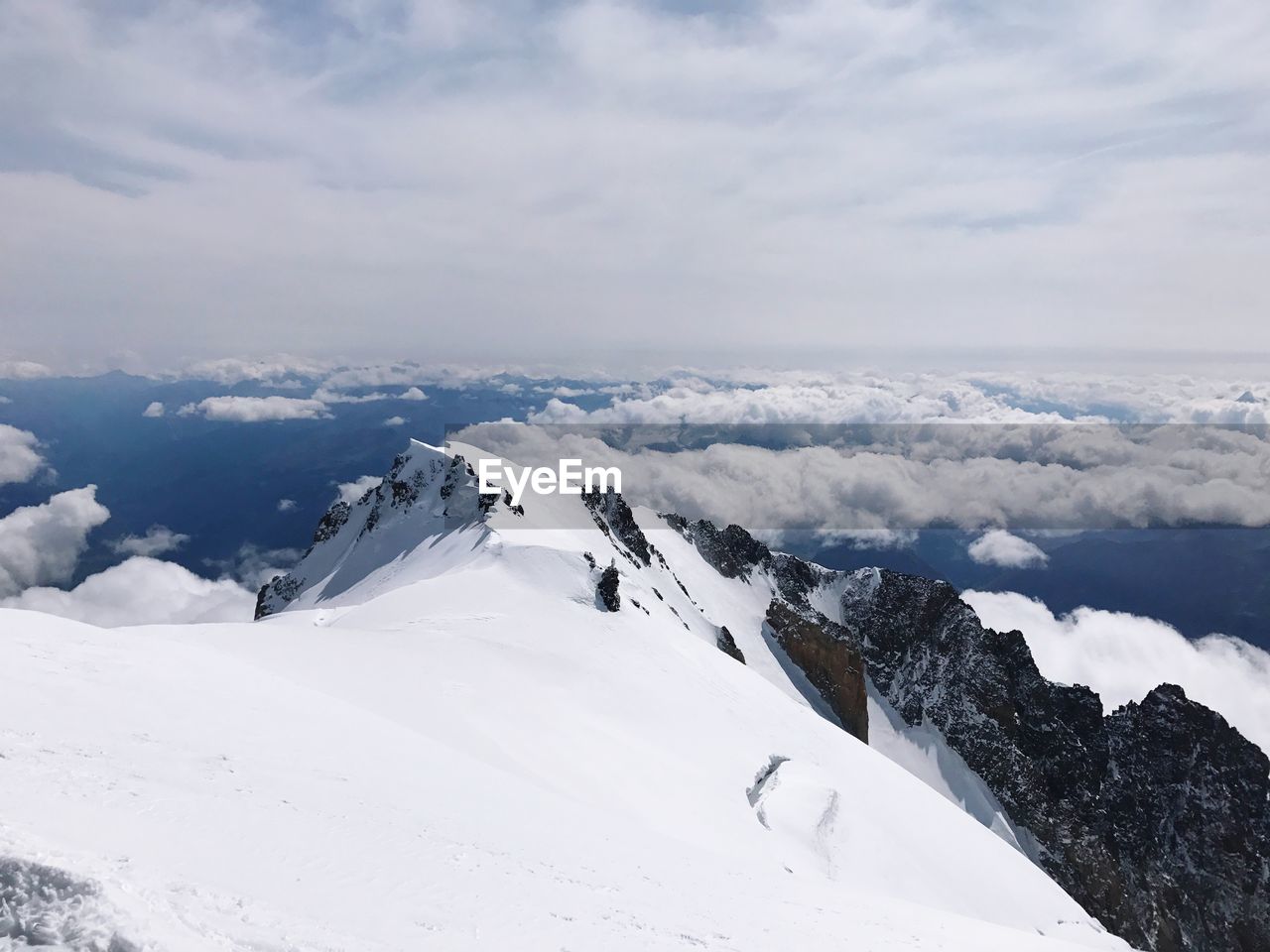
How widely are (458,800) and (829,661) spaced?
115 metres

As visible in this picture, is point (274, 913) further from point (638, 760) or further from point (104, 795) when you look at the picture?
point (638, 760)

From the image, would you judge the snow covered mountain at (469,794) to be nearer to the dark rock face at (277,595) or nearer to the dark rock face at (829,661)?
the dark rock face at (277,595)

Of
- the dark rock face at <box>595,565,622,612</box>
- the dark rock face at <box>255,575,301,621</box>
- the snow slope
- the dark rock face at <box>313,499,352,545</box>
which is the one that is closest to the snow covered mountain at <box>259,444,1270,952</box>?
the dark rock face at <box>313,499,352,545</box>

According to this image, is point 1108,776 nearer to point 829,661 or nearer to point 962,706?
point 962,706

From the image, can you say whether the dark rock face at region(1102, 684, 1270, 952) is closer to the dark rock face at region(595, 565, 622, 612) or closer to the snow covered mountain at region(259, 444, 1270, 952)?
the snow covered mountain at region(259, 444, 1270, 952)

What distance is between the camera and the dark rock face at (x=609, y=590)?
63625 mm

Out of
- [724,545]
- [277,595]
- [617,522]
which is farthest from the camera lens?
[724,545]

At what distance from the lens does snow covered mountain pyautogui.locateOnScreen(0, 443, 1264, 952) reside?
12000 mm

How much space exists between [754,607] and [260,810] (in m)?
127

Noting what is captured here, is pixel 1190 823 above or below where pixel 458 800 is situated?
below

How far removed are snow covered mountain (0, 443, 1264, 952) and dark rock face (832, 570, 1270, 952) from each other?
78.4m

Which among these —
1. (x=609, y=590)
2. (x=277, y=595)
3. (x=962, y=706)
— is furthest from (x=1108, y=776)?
(x=277, y=595)

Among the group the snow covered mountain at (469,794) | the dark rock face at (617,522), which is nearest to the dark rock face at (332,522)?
the dark rock face at (617,522)

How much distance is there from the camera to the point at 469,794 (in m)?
22.2
